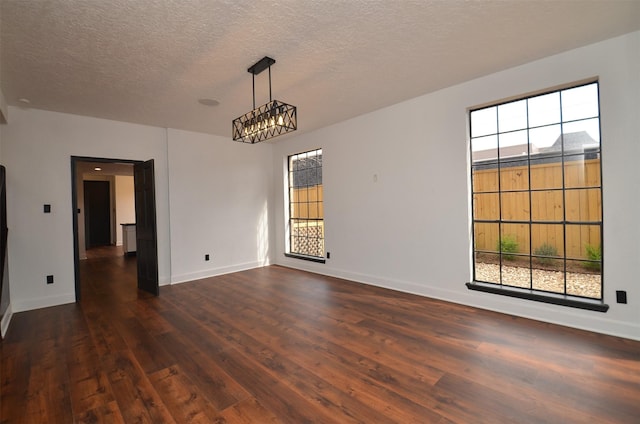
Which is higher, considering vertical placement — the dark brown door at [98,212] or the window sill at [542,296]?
the dark brown door at [98,212]

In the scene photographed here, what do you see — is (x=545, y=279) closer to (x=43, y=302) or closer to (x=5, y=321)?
(x=5, y=321)

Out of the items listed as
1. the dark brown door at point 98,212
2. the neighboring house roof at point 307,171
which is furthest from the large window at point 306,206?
the dark brown door at point 98,212

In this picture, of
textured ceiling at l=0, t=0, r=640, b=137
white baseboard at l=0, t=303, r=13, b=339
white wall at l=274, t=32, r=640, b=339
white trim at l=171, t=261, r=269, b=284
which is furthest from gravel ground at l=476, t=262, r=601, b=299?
white baseboard at l=0, t=303, r=13, b=339

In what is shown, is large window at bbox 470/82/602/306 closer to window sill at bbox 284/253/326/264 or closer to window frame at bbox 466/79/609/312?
window frame at bbox 466/79/609/312

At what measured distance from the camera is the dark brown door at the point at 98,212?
10.2m

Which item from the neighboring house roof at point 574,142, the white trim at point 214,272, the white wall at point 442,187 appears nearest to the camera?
the white wall at point 442,187

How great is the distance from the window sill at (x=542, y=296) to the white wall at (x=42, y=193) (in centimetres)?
541

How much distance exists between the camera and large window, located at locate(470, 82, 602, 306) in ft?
9.52

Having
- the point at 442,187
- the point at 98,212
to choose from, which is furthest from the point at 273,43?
the point at 98,212

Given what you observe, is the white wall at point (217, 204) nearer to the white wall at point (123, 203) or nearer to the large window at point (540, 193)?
the large window at point (540, 193)

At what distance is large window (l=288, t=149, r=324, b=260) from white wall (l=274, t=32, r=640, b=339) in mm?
257

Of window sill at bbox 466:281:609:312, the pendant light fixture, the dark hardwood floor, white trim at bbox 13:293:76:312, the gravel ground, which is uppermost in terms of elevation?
the pendant light fixture

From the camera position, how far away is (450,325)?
2984mm

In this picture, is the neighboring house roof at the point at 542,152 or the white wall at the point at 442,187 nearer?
the white wall at the point at 442,187
